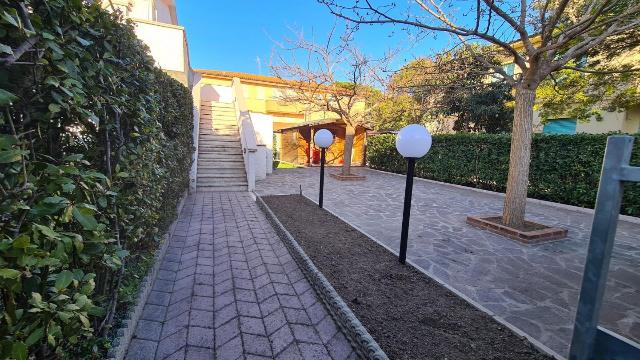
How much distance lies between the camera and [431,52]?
709 cm

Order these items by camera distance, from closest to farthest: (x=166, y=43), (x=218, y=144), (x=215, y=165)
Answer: (x=166, y=43), (x=215, y=165), (x=218, y=144)

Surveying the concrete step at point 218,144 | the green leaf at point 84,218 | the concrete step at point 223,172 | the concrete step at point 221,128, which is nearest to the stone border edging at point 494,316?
the green leaf at point 84,218

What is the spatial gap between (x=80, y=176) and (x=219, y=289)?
7.52 ft

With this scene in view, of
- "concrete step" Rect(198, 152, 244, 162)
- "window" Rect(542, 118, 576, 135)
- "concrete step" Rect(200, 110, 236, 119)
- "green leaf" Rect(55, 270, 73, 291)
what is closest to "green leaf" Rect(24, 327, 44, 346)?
"green leaf" Rect(55, 270, 73, 291)

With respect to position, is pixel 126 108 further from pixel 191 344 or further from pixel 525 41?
pixel 525 41

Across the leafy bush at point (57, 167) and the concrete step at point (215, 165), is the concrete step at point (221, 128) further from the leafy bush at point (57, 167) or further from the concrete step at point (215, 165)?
the leafy bush at point (57, 167)

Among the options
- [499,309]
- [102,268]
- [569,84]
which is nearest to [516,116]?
[499,309]

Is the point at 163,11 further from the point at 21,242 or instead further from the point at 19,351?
the point at 19,351

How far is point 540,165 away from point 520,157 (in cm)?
436

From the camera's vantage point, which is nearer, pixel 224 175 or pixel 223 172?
pixel 224 175

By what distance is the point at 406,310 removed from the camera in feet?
9.72

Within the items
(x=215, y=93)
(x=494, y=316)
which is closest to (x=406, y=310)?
(x=494, y=316)

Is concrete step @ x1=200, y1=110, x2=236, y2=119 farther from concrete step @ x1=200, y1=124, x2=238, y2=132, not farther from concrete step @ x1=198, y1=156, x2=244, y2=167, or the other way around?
concrete step @ x1=198, y1=156, x2=244, y2=167

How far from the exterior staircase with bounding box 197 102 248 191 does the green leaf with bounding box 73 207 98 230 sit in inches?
336
